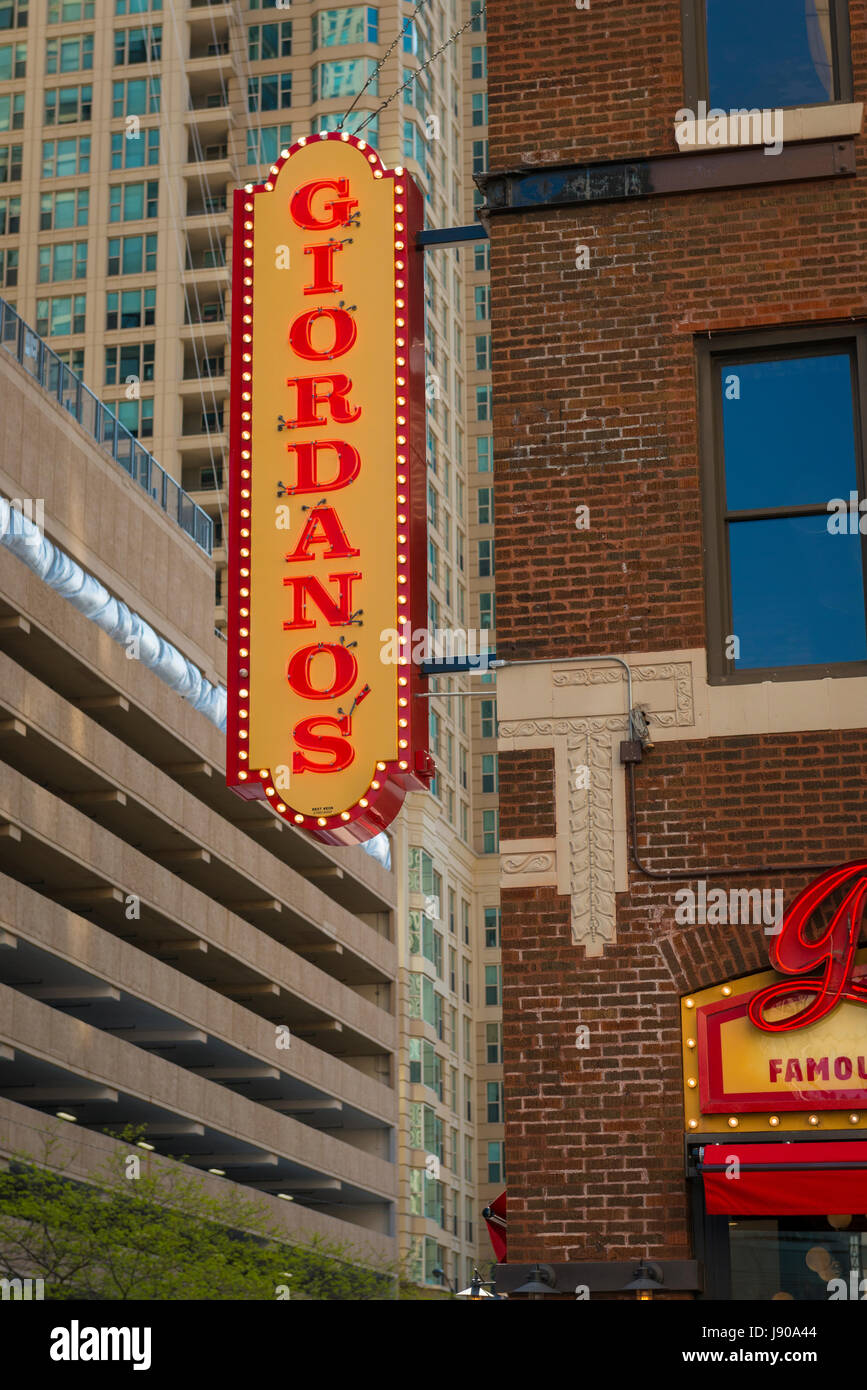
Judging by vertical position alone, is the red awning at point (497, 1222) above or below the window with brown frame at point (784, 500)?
below

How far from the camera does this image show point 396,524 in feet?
44.0

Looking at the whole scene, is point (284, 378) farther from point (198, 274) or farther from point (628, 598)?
point (198, 274)

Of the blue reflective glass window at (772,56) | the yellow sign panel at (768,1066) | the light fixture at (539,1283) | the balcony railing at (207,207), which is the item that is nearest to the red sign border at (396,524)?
the blue reflective glass window at (772,56)

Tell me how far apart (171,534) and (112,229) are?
3401 cm

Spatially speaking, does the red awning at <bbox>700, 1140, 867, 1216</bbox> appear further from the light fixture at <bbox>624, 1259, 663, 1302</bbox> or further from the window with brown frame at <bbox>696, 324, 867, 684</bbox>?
the window with brown frame at <bbox>696, 324, 867, 684</bbox>

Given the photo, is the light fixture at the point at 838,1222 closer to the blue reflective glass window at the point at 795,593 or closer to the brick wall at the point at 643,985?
the brick wall at the point at 643,985

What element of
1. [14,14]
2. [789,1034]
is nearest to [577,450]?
[789,1034]

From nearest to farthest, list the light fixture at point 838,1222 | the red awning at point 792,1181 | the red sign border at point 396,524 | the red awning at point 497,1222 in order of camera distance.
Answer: the red awning at point 792,1181
the light fixture at point 838,1222
the red sign border at point 396,524
the red awning at point 497,1222

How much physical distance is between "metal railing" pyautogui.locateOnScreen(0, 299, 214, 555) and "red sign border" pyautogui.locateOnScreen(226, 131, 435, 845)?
32.2 metres

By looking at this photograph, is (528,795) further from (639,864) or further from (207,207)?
(207,207)

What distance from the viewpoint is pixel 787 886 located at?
38.7 feet

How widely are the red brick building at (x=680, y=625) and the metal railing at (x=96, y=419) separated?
111 feet

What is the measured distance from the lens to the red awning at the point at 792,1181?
11.1 m
